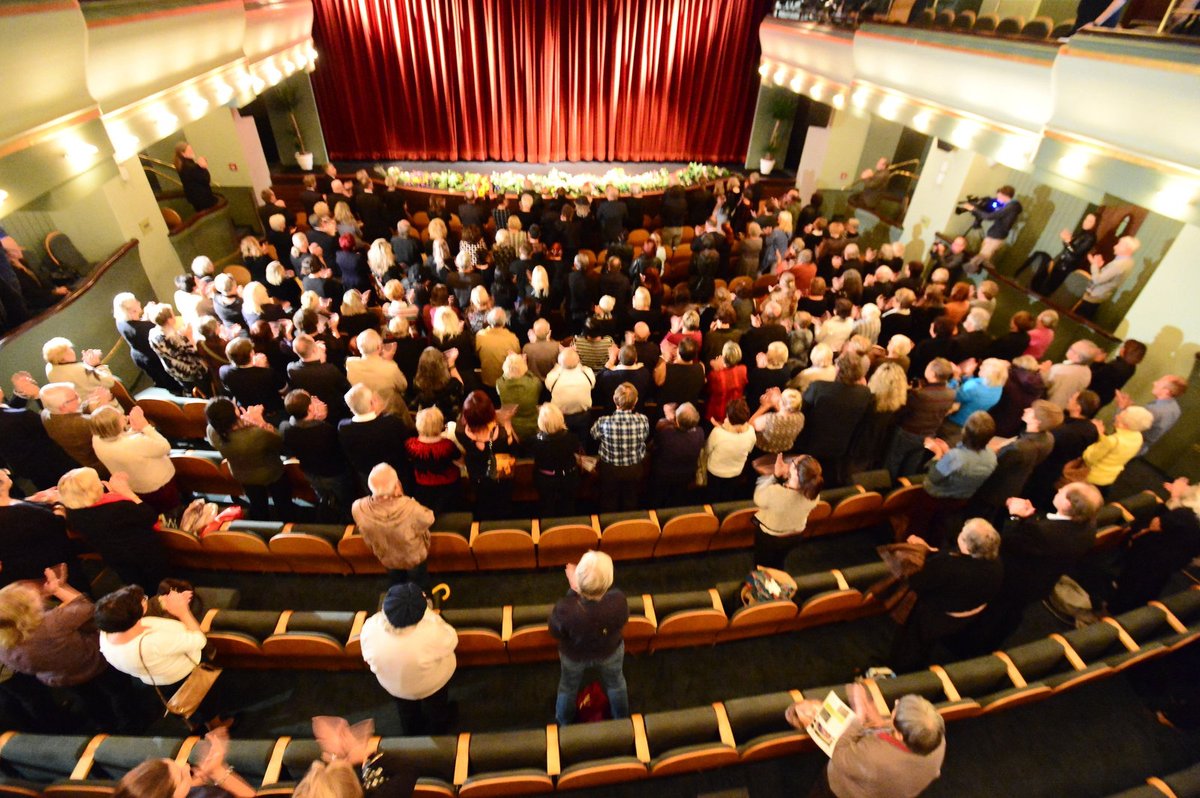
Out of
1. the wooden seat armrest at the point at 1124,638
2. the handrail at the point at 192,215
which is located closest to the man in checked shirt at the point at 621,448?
the wooden seat armrest at the point at 1124,638

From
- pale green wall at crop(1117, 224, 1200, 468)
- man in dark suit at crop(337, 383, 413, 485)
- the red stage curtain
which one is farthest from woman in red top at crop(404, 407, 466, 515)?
the red stage curtain

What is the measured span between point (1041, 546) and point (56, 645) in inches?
202

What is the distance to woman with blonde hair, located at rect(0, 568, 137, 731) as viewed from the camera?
A: 102 inches

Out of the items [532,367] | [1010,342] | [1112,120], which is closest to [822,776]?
[532,367]

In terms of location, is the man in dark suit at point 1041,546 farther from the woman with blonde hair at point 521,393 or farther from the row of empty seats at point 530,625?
the woman with blonde hair at point 521,393

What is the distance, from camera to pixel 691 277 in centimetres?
835

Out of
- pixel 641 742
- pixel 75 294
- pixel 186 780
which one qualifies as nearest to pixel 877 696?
pixel 641 742

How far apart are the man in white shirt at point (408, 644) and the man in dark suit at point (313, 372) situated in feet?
7.21

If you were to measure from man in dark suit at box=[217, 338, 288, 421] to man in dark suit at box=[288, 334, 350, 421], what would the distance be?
0.21 metres

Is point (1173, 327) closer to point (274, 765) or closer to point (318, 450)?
point (318, 450)

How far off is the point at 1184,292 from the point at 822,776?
20.7 feet

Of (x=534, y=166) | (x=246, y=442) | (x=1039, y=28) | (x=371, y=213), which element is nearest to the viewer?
(x=246, y=442)

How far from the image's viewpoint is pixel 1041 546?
3211 millimetres

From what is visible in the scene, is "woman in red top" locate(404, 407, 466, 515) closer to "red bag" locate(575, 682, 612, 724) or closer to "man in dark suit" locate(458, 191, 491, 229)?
"red bag" locate(575, 682, 612, 724)
